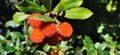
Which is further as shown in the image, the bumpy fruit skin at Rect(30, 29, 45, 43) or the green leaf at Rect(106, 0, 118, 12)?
the green leaf at Rect(106, 0, 118, 12)

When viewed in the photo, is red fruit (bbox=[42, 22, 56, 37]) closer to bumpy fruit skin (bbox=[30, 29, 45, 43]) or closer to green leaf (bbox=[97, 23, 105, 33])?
bumpy fruit skin (bbox=[30, 29, 45, 43])

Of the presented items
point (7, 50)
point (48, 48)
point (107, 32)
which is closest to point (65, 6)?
point (7, 50)

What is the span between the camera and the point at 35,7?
1.39 m

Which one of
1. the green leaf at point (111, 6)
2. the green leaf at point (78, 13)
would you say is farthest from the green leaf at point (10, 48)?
the green leaf at point (78, 13)

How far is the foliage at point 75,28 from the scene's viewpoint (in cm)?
139

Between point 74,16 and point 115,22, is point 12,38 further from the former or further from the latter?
point 74,16

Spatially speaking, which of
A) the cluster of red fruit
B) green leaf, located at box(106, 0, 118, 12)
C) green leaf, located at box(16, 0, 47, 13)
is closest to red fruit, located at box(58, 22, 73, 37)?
the cluster of red fruit

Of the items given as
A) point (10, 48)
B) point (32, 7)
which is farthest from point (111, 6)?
point (32, 7)

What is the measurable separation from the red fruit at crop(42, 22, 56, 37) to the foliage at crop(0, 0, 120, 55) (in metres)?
0.02

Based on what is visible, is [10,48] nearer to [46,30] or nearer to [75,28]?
[75,28]

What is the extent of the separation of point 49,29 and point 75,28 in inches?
56.5

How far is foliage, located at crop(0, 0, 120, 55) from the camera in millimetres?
1393

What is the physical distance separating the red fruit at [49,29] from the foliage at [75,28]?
0.02 metres

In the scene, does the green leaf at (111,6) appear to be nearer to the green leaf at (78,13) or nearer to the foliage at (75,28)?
the foliage at (75,28)
